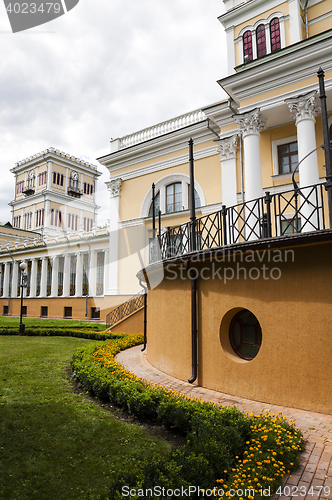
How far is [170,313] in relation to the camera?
9203 mm

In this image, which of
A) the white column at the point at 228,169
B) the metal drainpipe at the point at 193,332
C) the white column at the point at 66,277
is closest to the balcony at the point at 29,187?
the white column at the point at 66,277

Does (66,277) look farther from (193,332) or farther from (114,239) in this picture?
(193,332)

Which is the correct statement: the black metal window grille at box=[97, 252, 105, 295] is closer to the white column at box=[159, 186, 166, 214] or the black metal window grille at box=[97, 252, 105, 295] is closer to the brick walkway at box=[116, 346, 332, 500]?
the white column at box=[159, 186, 166, 214]

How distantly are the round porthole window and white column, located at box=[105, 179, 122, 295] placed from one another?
18.7 metres

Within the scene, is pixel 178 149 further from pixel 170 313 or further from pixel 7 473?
pixel 7 473

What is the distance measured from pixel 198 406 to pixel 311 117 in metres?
14.2

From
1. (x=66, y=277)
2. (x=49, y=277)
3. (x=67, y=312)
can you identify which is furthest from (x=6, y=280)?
(x=67, y=312)

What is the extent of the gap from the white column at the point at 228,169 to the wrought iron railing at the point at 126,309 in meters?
8.01

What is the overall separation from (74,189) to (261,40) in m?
45.9

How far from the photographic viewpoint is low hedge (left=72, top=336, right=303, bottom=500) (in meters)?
3.68

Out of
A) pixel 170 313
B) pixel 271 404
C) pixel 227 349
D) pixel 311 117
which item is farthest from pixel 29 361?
pixel 311 117

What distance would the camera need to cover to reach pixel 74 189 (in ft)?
195

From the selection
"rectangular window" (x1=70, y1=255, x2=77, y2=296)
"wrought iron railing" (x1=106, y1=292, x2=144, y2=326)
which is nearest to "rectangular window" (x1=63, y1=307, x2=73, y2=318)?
"rectangular window" (x1=70, y1=255, x2=77, y2=296)

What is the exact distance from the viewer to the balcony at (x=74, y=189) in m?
58.6
